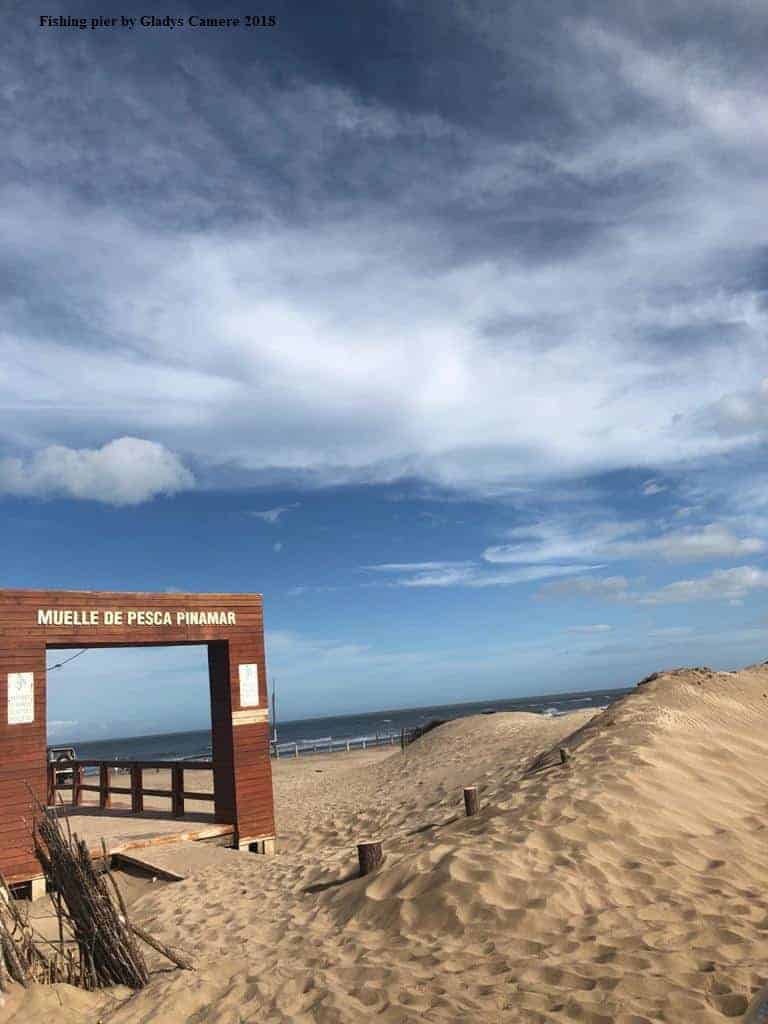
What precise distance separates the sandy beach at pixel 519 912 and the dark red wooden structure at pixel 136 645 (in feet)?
4.99

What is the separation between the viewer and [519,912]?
7008 millimetres

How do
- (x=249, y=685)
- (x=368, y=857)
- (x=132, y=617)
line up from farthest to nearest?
(x=249, y=685) < (x=132, y=617) < (x=368, y=857)

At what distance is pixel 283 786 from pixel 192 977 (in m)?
22.2

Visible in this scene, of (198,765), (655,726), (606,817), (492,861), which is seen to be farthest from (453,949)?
(198,765)

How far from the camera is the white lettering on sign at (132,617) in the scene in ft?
40.9

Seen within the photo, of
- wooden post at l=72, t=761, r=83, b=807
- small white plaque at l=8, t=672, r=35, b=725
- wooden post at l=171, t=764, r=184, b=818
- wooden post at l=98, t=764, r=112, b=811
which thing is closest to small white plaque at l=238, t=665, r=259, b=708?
wooden post at l=171, t=764, r=184, b=818

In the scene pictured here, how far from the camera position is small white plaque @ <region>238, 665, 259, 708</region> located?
47.9 feet

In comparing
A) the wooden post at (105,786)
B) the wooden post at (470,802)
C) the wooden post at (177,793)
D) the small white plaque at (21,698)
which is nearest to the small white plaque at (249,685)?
the wooden post at (177,793)

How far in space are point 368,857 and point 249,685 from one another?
6.10 metres

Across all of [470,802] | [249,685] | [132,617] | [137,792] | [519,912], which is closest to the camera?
[519,912]

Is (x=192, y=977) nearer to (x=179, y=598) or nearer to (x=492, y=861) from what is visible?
(x=492, y=861)

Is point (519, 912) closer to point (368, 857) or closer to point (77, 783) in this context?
point (368, 857)

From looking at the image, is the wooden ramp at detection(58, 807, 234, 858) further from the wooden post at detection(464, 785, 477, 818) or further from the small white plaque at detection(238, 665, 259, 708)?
the wooden post at detection(464, 785, 477, 818)

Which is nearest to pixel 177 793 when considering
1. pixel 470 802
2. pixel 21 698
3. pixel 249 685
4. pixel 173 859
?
pixel 249 685
